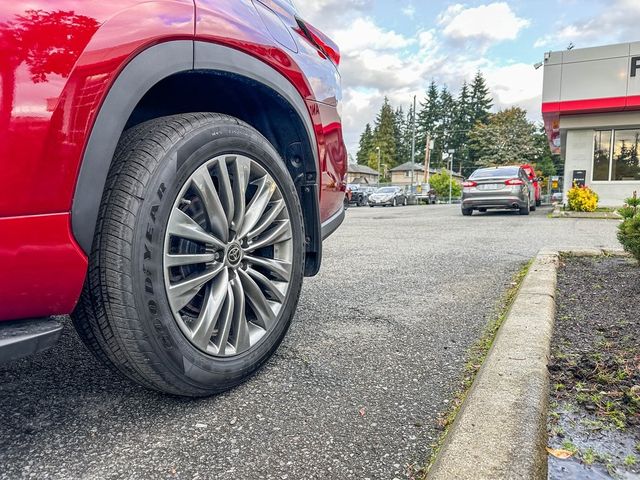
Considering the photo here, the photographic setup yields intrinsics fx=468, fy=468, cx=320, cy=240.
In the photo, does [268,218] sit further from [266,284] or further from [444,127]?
[444,127]

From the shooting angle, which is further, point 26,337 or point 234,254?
point 234,254

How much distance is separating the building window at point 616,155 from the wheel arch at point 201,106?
16951mm

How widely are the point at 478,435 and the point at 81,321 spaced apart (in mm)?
1212

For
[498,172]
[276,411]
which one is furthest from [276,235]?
[498,172]

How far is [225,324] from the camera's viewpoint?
1.64 metres

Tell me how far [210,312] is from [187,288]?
13 cm

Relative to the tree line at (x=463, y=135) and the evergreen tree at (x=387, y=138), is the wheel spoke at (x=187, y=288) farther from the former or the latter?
the evergreen tree at (x=387, y=138)

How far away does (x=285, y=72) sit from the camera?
6.38 ft

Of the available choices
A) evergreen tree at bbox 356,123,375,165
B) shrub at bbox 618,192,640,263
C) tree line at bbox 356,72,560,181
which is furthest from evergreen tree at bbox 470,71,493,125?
shrub at bbox 618,192,640,263

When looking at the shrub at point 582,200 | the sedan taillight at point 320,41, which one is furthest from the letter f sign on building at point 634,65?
the sedan taillight at point 320,41

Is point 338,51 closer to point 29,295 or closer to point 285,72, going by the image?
point 285,72

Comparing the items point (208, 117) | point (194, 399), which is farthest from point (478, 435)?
point (208, 117)

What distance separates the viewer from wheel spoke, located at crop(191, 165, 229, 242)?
157 cm

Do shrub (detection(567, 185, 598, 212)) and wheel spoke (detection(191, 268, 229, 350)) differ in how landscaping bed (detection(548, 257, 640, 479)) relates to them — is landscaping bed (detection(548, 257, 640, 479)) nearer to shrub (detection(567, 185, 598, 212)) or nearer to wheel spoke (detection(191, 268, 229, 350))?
wheel spoke (detection(191, 268, 229, 350))
